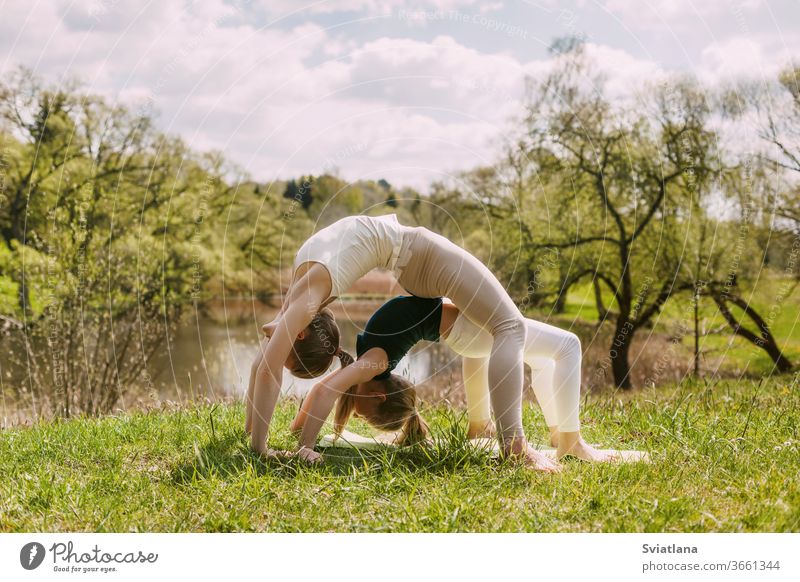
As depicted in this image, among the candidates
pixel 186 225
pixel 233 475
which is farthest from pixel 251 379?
pixel 186 225

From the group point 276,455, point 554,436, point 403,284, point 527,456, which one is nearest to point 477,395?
point 554,436

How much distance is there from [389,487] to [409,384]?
923 mm

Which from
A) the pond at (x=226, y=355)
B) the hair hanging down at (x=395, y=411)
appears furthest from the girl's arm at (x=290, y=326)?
the pond at (x=226, y=355)

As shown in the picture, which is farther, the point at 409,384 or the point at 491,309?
the point at 409,384

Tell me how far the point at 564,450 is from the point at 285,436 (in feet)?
6.29

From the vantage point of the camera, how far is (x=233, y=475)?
3.95m

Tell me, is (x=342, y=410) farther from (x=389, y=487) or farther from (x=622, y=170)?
(x=622, y=170)

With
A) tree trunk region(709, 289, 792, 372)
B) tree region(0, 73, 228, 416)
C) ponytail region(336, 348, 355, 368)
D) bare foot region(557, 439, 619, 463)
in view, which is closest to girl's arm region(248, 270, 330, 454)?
ponytail region(336, 348, 355, 368)

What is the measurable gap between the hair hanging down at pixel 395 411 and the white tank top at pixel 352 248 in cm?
78

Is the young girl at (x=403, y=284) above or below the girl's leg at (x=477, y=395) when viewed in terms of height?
above

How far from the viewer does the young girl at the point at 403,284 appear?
4.01 meters

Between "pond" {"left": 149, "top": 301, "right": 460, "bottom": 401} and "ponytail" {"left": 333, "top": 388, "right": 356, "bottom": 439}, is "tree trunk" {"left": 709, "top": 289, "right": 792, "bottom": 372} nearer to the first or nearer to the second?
"pond" {"left": 149, "top": 301, "right": 460, "bottom": 401}

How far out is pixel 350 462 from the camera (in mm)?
4258

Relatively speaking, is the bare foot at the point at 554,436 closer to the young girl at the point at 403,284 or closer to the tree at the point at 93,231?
the young girl at the point at 403,284
